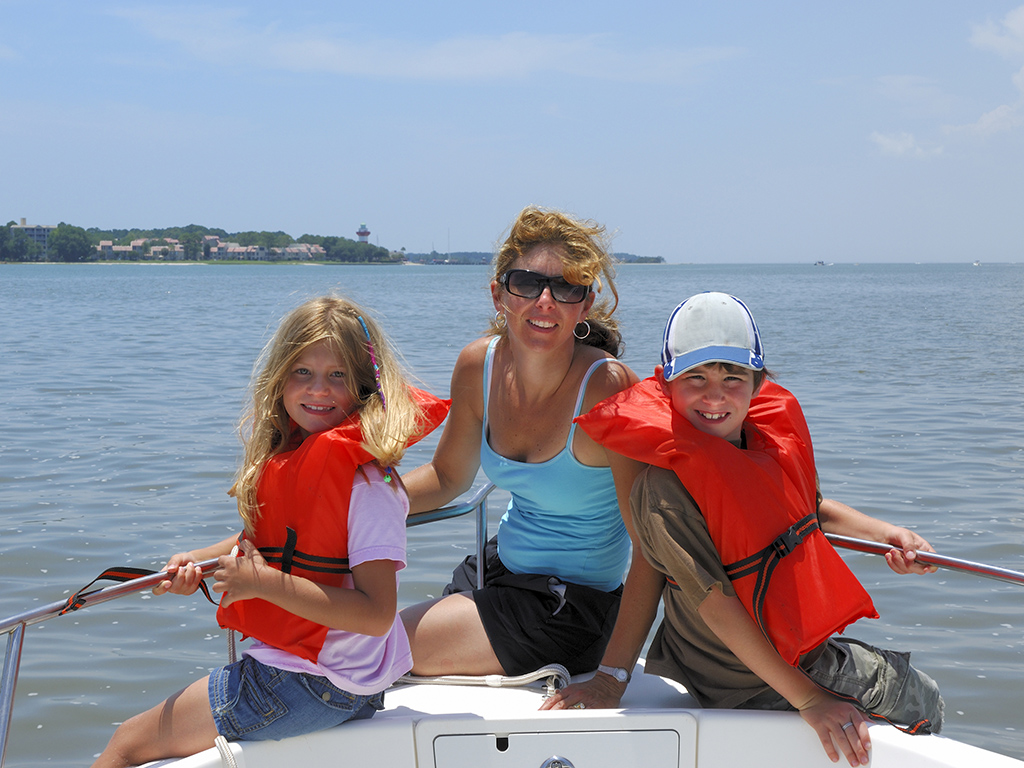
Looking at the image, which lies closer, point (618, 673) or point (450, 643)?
point (618, 673)

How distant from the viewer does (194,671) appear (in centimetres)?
430

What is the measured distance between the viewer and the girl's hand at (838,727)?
199cm

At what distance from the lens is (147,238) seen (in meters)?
124

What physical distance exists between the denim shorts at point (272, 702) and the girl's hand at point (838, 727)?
1.02 m

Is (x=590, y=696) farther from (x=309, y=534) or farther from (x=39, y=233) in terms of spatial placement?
(x=39, y=233)

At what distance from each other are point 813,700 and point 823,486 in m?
5.47

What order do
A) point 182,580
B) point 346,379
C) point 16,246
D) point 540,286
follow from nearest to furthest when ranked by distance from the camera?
point 182,580, point 346,379, point 540,286, point 16,246

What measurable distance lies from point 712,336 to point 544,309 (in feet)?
1.93

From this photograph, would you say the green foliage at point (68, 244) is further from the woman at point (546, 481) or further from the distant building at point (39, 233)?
the woman at point (546, 481)

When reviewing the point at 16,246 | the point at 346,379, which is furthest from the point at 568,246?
the point at 16,246

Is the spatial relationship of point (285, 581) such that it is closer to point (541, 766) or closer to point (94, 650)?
point (541, 766)

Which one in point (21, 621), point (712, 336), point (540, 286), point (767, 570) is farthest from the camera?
point (540, 286)

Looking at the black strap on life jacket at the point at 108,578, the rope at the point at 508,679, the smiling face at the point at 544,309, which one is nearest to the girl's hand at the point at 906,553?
the rope at the point at 508,679

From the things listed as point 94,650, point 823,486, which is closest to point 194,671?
point 94,650
